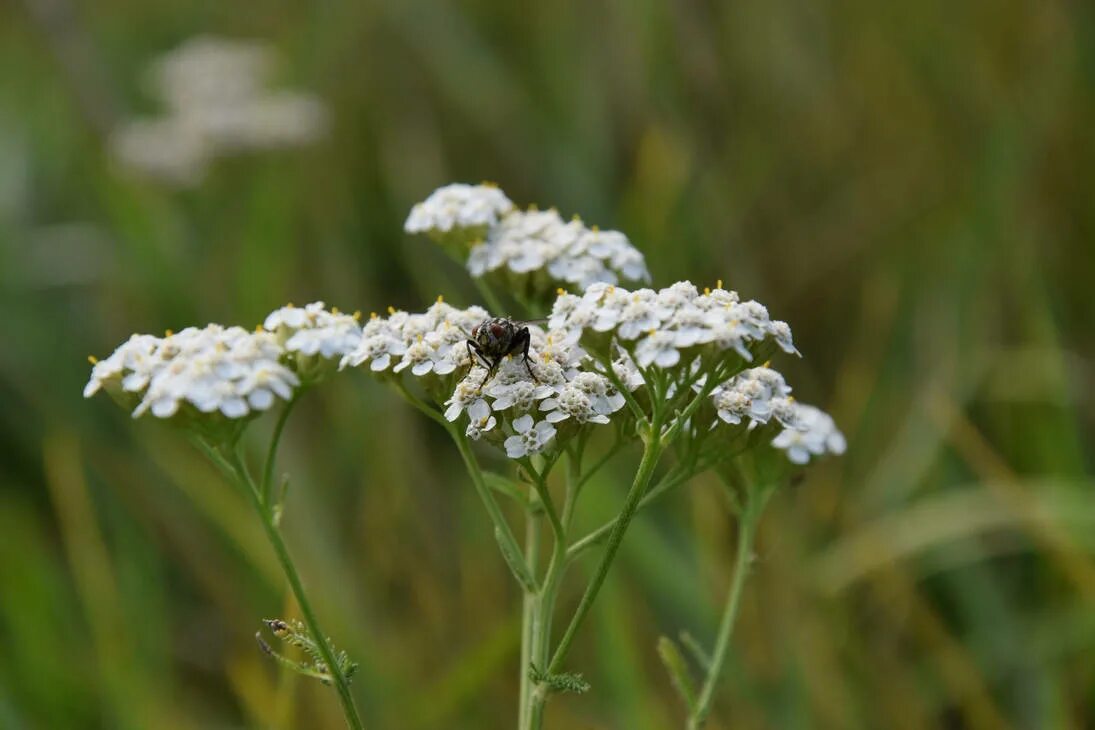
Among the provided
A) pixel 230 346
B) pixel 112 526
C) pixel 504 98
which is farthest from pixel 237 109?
pixel 230 346

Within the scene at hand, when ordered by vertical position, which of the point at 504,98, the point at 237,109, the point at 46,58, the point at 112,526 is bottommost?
the point at 112,526

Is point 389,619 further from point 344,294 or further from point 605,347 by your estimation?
point 605,347

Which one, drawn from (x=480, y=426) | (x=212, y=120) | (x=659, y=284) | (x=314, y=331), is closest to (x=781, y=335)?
(x=480, y=426)

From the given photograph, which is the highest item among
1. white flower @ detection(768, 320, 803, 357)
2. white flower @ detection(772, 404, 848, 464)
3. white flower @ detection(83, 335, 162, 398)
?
white flower @ detection(83, 335, 162, 398)

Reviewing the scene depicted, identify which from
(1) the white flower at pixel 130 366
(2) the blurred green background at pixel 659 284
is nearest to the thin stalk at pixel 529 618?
(1) the white flower at pixel 130 366

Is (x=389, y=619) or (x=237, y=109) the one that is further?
(x=237, y=109)

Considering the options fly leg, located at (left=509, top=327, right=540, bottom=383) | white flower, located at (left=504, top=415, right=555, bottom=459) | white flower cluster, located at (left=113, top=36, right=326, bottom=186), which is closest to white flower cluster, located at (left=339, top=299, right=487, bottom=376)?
fly leg, located at (left=509, top=327, right=540, bottom=383)

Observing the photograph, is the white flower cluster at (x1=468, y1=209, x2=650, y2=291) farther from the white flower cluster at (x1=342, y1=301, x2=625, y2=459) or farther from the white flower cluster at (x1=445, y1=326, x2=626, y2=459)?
the white flower cluster at (x1=445, y1=326, x2=626, y2=459)
